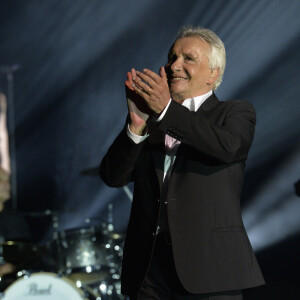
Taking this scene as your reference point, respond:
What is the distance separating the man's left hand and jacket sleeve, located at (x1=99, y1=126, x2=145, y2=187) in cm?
20

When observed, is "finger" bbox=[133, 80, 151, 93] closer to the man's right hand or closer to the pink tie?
the man's right hand

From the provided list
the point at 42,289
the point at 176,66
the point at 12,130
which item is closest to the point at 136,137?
the point at 176,66

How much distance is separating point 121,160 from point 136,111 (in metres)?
0.16

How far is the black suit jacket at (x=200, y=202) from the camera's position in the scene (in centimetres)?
139

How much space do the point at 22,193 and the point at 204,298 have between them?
471 cm

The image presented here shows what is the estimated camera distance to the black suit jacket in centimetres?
139

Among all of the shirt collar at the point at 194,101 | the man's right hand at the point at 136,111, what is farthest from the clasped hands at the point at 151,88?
the shirt collar at the point at 194,101

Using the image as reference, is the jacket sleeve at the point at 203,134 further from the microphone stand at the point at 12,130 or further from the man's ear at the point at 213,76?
the microphone stand at the point at 12,130

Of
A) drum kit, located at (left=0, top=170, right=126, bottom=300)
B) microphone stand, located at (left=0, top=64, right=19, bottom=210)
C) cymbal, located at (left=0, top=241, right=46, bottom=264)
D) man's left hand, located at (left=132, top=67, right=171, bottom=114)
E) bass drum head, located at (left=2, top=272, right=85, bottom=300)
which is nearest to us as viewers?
man's left hand, located at (left=132, top=67, right=171, bottom=114)

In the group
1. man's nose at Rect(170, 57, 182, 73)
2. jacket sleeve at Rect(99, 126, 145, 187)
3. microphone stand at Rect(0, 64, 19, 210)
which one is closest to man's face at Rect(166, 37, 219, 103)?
man's nose at Rect(170, 57, 182, 73)

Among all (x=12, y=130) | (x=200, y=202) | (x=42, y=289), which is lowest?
(x=42, y=289)

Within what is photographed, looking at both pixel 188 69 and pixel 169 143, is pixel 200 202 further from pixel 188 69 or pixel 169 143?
pixel 188 69

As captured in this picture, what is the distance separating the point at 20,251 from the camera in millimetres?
3635

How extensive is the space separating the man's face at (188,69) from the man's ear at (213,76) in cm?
2
